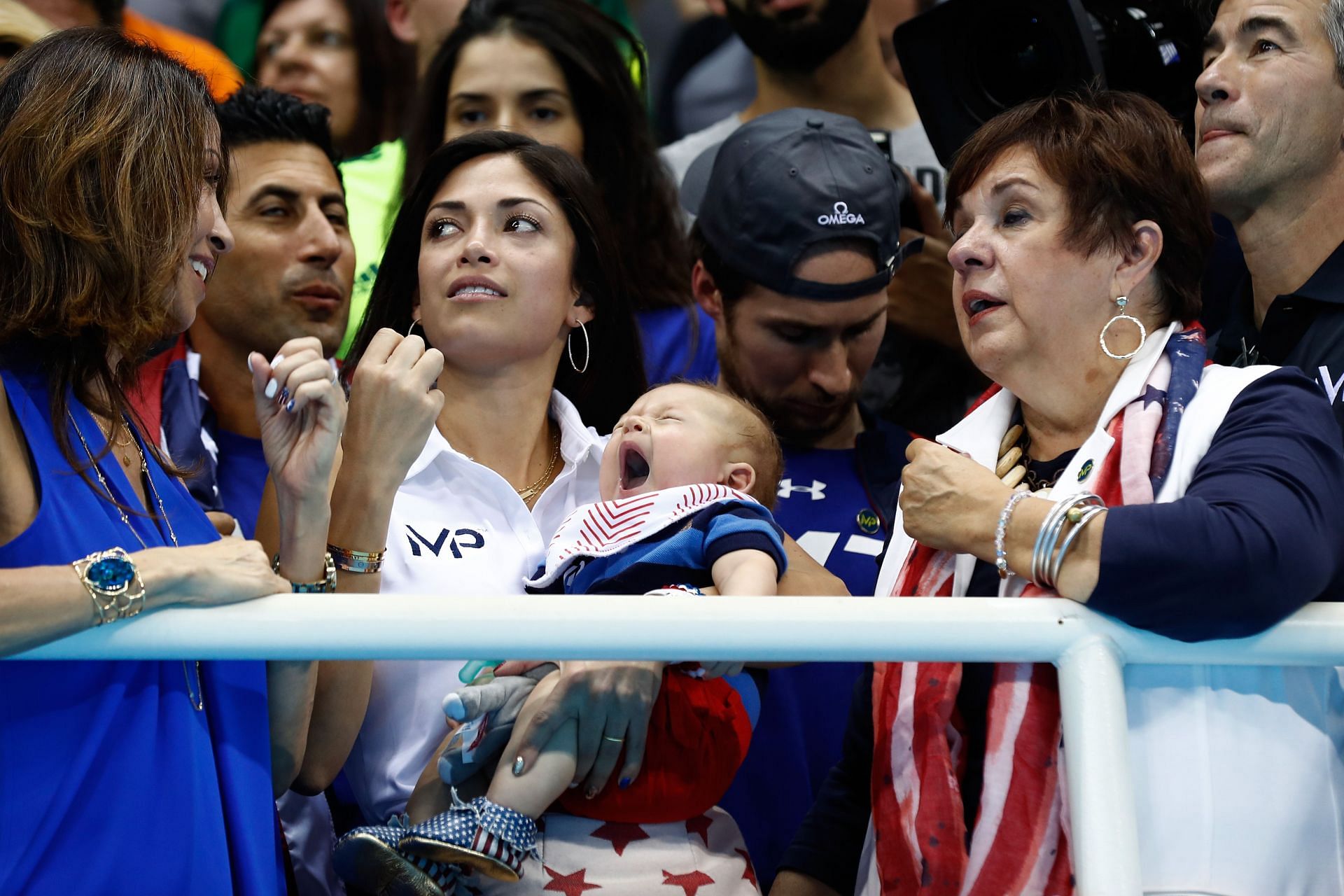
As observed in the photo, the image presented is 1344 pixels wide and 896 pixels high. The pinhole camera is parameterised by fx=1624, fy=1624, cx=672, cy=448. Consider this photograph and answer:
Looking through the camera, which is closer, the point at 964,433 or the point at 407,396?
the point at 407,396

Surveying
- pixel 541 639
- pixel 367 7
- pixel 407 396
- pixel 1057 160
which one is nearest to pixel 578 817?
pixel 541 639

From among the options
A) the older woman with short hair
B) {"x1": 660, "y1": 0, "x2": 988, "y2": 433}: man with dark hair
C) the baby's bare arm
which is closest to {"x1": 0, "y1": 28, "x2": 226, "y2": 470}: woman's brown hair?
the baby's bare arm

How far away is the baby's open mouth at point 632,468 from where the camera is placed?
229cm

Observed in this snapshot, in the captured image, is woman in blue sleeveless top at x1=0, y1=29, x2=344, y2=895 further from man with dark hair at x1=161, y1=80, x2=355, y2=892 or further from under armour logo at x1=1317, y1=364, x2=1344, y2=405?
under armour logo at x1=1317, y1=364, x2=1344, y2=405

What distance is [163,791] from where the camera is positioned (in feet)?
5.81

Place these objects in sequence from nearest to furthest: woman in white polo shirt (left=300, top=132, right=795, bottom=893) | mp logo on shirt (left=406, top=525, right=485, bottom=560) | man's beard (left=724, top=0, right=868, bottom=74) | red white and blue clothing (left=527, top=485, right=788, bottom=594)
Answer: woman in white polo shirt (left=300, top=132, right=795, bottom=893) < red white and blue clothing (left=527, top=485, right=788, bottom=594) < mp logo on shirt (left=406, top=525, right=485, bottom=560) < man's beard (left=724, top=0, right=868, bottom=74)

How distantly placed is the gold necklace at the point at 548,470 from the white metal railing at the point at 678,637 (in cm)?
79

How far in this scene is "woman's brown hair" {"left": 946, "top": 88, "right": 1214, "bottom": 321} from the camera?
7.03 feet

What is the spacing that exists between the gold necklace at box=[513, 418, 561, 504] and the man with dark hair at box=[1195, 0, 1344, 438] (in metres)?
1.08

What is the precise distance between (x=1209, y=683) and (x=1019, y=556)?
0.24m

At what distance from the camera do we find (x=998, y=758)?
188 cm

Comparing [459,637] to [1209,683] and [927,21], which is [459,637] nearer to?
[1209,683]

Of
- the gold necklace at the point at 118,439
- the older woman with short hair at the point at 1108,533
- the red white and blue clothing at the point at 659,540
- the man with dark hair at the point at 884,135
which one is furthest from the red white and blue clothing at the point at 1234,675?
the man with dark hair at the point at 884,135

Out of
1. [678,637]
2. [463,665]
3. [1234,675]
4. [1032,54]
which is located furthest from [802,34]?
[678,637]
